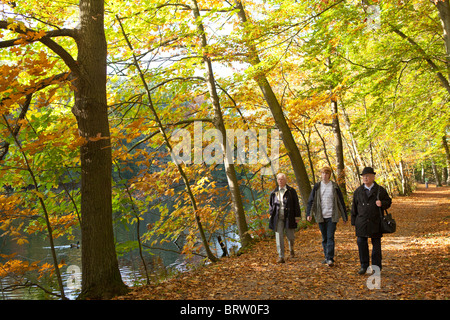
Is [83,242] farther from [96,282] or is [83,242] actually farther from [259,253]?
[259,253]

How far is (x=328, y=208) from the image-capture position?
6.72 meters

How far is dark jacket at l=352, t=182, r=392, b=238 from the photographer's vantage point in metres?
5.70

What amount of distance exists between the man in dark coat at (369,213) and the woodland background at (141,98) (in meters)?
3.47

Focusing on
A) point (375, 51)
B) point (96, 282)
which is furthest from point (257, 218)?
point (96, 282)

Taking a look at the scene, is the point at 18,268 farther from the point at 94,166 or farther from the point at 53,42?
the point at 53,42

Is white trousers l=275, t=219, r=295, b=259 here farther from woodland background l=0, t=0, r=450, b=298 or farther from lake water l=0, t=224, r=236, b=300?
lake water l=0, t=224, r=236, b=300

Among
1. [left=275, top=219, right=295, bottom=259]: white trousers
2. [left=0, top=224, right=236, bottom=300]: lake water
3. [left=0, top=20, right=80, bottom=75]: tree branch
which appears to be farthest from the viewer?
[left=0, top=224, right=236, bottom=300]: lake water

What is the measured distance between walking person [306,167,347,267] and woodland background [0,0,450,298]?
116 inches

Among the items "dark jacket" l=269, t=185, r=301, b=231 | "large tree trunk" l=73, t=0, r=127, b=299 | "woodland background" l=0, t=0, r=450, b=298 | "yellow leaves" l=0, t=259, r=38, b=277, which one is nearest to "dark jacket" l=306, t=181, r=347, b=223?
"dark jacket" l=269, t=185, r=301, b=231

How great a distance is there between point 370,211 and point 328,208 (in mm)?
1021

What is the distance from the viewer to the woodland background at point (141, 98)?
5.48 metres

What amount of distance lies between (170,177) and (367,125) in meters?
8.24

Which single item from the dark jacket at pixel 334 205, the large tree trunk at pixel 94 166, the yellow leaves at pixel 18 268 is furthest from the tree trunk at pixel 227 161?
the yellow leaves at pixel 18 268

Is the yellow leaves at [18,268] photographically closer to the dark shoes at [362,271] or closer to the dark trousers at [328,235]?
the dark trousers at [328,235]
